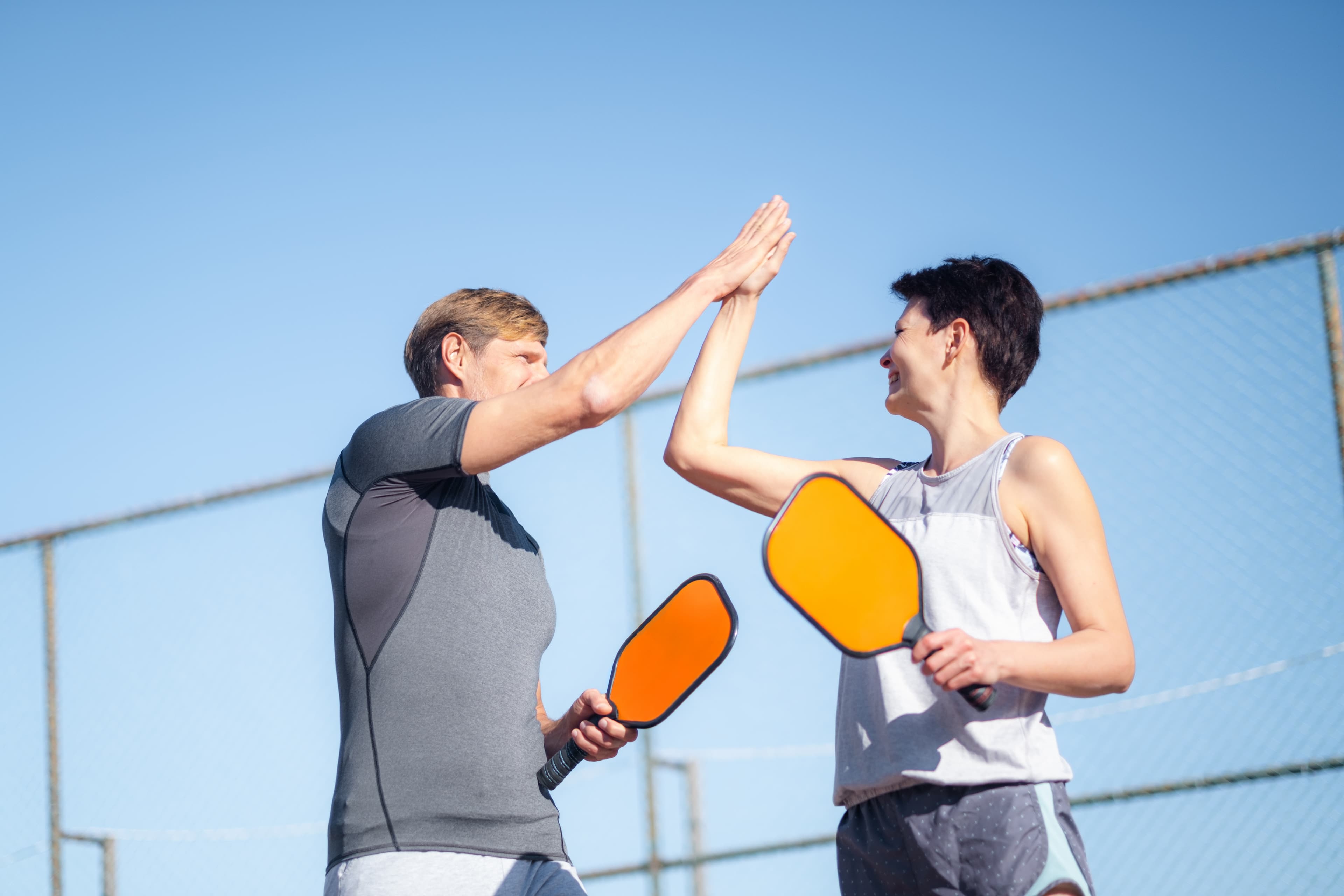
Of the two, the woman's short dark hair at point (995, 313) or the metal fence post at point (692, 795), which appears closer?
the woman's short dark hair at point (995, 313)

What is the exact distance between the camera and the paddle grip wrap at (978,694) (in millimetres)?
1829

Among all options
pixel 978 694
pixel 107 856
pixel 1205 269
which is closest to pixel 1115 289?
pixel 1205 269

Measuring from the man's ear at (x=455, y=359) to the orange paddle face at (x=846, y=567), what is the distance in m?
0.96

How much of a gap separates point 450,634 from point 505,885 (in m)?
0.45

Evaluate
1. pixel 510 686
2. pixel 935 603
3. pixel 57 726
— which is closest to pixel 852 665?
pixel 935 603

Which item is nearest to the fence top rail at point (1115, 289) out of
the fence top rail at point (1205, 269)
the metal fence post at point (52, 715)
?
the fence top rail at point (1205, 269)

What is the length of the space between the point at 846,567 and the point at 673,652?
1.74 feet

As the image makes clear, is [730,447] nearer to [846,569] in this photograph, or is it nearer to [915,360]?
[915,360]

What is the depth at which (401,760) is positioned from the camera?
2.12 metres

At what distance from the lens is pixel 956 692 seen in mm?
2025

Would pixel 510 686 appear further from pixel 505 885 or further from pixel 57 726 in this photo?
pixel 57 726

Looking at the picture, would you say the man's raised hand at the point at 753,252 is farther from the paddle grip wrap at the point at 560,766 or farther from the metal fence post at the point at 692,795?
the metal fence post at the point at 692,795

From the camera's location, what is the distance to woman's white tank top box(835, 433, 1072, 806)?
6.52 ft

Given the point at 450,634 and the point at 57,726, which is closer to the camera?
the point at 450,634
